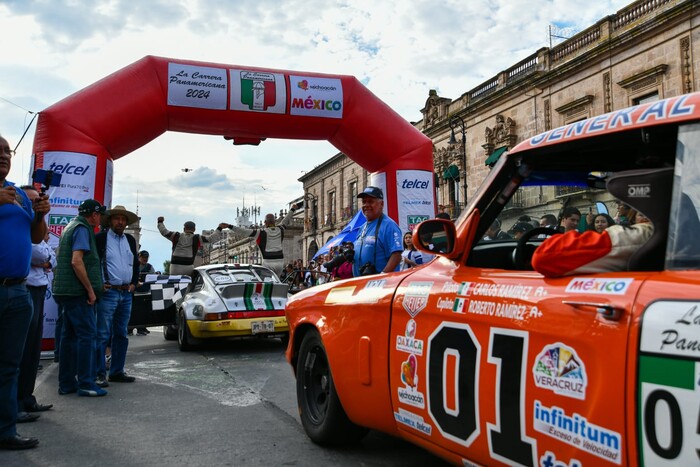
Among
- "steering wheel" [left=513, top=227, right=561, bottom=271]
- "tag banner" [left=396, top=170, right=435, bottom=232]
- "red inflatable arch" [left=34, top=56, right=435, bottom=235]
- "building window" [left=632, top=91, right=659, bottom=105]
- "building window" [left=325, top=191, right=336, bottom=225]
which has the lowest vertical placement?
"steering wheel" [left=513, top=227, right=561, bottom=271]

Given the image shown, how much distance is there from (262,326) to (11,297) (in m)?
4.87

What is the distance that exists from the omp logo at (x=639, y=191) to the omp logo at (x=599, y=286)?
13.2 inches

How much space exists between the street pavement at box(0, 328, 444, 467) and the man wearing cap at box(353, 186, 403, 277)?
1345 mm

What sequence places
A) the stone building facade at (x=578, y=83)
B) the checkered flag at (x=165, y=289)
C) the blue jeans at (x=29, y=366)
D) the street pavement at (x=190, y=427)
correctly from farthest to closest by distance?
1. the stone building facade at (x=578, y=83)
2. the checkered flag at (x=165, y=289)
3. the blue jeans at (x=29, y=366)
4. the street pavement at (x=190, y=427)

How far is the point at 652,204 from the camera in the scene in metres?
2.03

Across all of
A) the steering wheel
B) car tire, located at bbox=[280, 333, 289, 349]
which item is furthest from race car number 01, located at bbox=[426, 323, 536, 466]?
car tire, located at bbox=[280, 333, 289, 349]

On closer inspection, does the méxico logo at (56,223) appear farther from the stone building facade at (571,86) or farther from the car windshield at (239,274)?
the stone building facade at (571,86)

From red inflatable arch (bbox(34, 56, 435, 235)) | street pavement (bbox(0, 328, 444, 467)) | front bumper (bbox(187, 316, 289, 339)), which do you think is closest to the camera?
street pavement (bbox(0, 328, 444, 467))

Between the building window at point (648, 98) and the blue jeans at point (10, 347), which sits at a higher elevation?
the building window at point (648, 98)

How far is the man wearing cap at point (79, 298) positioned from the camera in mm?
5562

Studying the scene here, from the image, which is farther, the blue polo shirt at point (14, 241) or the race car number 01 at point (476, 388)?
the blue polo shirt at point (14, 241)

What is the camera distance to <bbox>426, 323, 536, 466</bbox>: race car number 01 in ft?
7.07

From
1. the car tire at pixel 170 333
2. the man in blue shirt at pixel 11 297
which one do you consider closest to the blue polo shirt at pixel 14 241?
the man in blue shirt at pixel 11 297

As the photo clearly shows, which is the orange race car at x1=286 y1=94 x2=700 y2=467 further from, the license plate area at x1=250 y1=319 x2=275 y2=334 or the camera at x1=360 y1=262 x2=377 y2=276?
the license plate area at x1=250 y1=319 x2=275 y2=334
